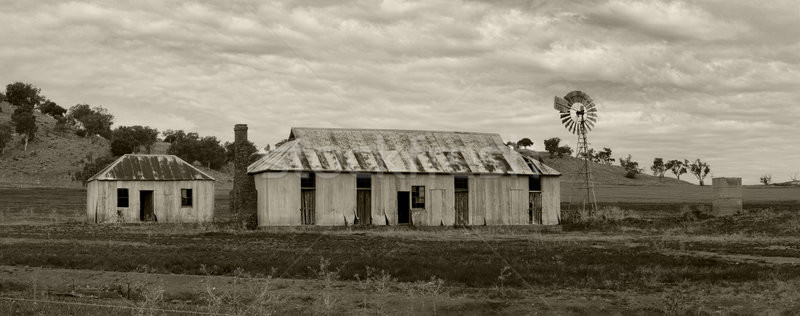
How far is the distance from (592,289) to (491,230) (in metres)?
21.0

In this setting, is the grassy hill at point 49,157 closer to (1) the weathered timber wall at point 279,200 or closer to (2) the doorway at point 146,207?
(2) the doorway at point 146,207

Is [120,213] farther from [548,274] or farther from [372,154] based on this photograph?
[548,274]

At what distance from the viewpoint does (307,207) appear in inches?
1471

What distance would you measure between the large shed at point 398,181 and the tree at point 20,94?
273ft

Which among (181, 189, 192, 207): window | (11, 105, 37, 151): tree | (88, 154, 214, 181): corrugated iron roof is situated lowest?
(181, 189, 192, 207): window

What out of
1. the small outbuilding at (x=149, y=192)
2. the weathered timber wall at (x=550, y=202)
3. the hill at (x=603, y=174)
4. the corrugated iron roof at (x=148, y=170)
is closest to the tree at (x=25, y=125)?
the corrugated iron roof at (x=148, y=170)

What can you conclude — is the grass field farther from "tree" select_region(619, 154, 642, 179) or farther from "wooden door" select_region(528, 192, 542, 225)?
"tree" select_region(619, 154, 642, 179)

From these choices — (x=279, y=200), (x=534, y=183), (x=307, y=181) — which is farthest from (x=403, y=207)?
(x=534, y=183)

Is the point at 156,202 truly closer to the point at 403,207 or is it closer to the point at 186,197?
the point at 186,197

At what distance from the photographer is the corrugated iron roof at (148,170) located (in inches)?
1741

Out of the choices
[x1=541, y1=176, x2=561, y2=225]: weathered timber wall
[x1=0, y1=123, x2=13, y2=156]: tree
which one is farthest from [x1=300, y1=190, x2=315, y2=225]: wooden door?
[x1=0, y1=123, x2=13, y2=156]: tree

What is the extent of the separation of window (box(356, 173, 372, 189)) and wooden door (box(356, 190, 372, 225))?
0.80 feet

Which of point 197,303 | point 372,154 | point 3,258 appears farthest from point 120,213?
point 197,303

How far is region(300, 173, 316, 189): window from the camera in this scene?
3756cm
